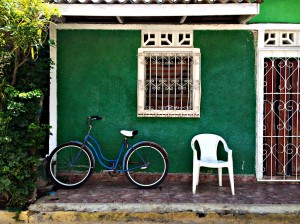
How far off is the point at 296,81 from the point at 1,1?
5.56 m

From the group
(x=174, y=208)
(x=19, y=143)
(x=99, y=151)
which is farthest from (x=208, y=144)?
(x=19, y=143)

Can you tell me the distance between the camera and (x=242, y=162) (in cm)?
730

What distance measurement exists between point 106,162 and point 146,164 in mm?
814

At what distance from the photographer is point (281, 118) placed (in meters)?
7.34

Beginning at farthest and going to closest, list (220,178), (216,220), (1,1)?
(220,178), (216,220), (1,1)

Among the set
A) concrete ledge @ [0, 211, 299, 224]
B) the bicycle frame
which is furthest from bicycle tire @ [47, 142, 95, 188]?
concrete ledge @ [0, 211, 299, 224]

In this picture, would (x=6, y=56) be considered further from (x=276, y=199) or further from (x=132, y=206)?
(x=276, y=199)

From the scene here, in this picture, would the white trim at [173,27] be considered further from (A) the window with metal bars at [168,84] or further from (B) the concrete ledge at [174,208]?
(B) the concrete ledge at [174,208]

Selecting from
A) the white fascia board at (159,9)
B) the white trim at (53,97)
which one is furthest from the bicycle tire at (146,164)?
the white fascia board at (159,9)

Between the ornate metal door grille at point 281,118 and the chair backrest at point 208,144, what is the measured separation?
107cm

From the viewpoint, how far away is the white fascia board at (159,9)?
20.4 feet

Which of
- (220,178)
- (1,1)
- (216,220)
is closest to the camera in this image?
(1,1)

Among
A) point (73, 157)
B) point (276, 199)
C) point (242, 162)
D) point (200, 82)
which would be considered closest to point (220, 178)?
point (242, 162)

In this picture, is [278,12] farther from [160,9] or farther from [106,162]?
[106,162]
